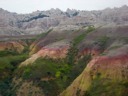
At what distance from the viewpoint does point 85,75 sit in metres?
87.6

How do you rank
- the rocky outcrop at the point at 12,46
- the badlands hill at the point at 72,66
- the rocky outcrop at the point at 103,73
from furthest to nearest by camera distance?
the rocky outcrop at the point at 12,46 → the badlands hill at the point at 72,66 → the rocky outcrop at the point at 103,73

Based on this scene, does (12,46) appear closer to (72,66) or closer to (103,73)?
(72,66)

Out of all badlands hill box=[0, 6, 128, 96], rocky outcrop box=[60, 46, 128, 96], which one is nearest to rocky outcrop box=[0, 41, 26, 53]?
badlands hill box=[0, 6, 128, 96]

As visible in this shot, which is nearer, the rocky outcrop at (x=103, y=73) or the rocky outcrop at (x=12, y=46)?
the rocky outcrop at (x=103, y=73)

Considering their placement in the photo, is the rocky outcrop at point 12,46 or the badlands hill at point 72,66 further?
the rocky outcrop at point 12,46

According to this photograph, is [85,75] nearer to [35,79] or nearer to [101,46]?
[35,79]

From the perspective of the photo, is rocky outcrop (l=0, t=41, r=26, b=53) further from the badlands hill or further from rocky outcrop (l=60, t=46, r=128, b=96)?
rocky outcrop (l=60, t=46, r=128, b=96)

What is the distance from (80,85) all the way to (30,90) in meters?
14.8

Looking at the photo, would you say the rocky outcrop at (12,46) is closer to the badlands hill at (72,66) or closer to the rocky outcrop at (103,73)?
the badlands hill at (72,66)

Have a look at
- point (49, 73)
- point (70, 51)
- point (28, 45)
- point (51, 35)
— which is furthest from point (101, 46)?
point (28, 45)

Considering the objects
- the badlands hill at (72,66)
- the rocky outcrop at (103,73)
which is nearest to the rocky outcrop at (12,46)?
the badlands hill at (72,66)

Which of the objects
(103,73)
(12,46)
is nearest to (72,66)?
(103,73)

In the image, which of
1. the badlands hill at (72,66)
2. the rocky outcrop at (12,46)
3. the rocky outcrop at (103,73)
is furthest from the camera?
the rocky outcrop at (12,46)

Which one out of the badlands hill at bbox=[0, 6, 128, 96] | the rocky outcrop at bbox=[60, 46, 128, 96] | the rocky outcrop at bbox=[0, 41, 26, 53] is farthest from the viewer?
the rocky outcrop at bbox=[0, 41, 26, 53]
